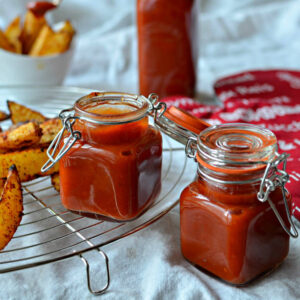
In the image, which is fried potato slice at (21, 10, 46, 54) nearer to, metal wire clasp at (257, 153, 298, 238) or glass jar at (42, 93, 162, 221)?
glass jar at (42, 93, 162, 221)

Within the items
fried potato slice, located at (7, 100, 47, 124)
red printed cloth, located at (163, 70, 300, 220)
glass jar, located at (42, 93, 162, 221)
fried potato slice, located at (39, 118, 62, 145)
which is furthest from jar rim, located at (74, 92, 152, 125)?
red printed cloth, located at (163, 70, 300, 220)

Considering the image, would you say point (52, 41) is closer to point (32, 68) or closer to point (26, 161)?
point (32, 68)

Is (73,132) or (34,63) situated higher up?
(73,132)

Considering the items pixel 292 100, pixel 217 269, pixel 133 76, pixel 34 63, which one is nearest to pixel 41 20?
pixel 34 63

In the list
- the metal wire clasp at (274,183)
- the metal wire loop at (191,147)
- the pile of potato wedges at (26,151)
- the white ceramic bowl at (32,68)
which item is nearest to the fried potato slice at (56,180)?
the pile of potato wedges at (26,151)

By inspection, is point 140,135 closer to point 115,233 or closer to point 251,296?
point 115,233
